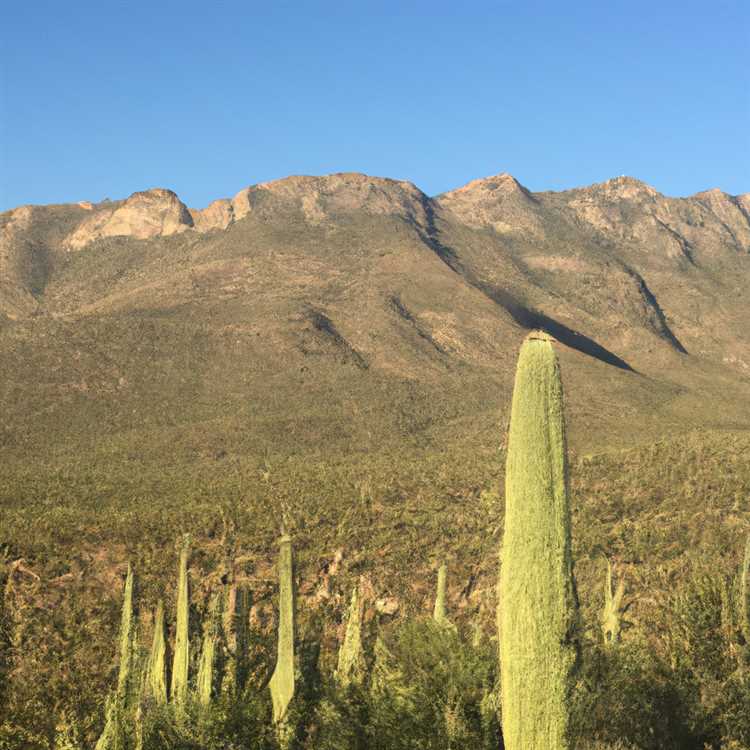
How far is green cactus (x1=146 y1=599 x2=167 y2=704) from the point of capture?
1878cm

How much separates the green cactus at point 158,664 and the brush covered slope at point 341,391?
1.26m

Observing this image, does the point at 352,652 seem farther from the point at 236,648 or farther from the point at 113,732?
the point at 113,732

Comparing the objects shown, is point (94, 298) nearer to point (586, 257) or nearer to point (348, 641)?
point (586, 257)

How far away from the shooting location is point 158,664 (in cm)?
1941

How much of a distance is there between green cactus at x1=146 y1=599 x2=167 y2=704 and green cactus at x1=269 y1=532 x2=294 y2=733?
102 inches

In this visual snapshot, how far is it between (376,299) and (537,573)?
89.8 m

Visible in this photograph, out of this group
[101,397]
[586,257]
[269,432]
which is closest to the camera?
[269,432]

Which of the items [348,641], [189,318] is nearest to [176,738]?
[348,641]

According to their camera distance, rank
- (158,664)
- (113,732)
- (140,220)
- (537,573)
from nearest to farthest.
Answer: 1. (537,573)
2. (113,732)
3. (158,664)
4. (140,220)

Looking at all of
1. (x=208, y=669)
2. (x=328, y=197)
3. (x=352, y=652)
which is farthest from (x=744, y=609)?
(x=328, y=197)

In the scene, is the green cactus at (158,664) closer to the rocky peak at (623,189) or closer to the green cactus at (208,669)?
the green cactus at (208,669)

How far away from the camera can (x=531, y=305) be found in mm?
118625

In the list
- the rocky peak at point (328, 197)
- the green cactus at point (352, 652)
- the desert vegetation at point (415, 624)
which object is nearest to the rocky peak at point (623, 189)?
the rocky peak at point (328, 197)

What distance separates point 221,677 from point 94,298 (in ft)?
359
